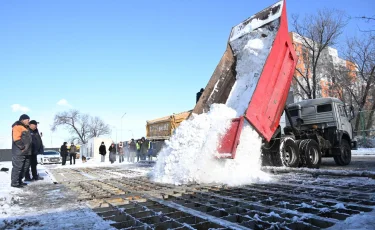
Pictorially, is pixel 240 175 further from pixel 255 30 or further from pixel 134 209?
pixel 255 30

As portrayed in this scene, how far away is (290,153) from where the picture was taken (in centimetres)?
771

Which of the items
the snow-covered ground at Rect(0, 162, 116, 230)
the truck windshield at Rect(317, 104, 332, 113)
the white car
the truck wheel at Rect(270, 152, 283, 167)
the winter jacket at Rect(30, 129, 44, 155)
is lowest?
the white car

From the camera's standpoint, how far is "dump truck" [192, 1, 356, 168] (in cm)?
570

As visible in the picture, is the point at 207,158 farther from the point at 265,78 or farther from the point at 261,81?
the point at 265,78

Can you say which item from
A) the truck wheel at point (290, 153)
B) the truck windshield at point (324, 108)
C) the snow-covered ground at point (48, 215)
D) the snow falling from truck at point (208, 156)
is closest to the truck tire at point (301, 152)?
the truck wheel at point (290, 153)

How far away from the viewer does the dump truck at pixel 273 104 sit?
570 centimetres

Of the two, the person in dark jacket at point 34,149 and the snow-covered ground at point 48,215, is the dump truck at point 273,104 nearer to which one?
the snow-covered ground at point 48,215

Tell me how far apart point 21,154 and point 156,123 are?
59.7ft

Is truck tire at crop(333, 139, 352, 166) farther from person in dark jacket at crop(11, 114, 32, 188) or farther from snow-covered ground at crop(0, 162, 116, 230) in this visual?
person in dark jacket at crop(11, 114, 32, 188)

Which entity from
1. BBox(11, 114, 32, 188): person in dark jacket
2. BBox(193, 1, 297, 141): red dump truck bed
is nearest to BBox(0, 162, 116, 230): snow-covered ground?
BBox(11, 114, 32, 188): person in dark jacket

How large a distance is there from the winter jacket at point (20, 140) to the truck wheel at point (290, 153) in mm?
6296

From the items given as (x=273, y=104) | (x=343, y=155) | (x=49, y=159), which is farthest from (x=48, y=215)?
(x=49, y=159)

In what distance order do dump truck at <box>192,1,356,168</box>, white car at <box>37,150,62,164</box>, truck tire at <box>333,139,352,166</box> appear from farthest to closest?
white car at <box>37,150,62,164</box>
truck tire at <box>333,139,352,166</box>
dump truck at <box>192,1,356,168</box>

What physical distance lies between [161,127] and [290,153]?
16.2 metres
